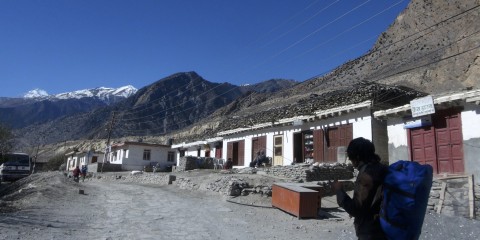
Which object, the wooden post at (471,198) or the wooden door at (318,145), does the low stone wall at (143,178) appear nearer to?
the wooden door at (318,145)

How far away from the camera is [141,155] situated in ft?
128

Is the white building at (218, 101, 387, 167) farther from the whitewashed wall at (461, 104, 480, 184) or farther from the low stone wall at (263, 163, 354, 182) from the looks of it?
the whitewashed wall at (461, 104, 480, 184)

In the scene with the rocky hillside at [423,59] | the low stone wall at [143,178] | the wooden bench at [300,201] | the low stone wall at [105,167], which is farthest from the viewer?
the rocky hillside at [423,59]

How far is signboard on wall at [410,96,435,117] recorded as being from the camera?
1373cm

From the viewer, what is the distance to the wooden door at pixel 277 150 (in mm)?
23062

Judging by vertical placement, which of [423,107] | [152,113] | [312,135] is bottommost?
[312,135]

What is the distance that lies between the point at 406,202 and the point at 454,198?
8950 millimetres

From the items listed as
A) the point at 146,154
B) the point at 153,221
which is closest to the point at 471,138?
the point at 153,221

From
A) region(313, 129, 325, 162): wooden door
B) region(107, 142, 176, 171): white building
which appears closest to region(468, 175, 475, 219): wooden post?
region(313, 129, 325, 162): wooden door

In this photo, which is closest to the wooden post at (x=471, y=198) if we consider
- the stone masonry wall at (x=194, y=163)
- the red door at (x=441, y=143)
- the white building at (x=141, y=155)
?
the red door at (x=441, y=143)

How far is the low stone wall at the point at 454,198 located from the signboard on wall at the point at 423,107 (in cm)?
355

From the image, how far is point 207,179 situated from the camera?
17828 mm

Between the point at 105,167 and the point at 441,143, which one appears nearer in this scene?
the point at 441,143

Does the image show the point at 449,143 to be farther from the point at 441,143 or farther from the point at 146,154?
the point at 146,154
